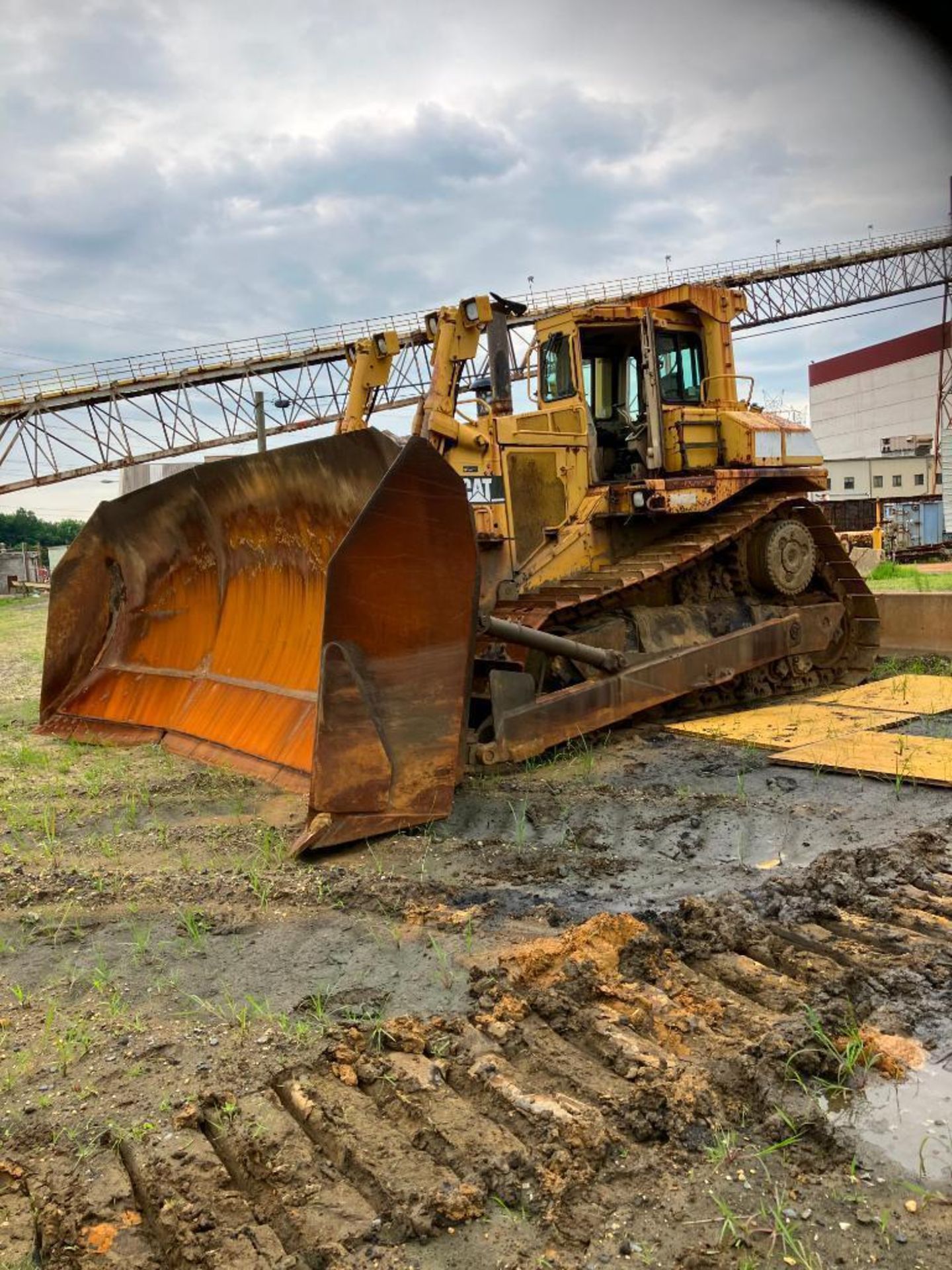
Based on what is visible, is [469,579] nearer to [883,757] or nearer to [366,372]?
[883,757]

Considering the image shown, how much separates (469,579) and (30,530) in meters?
90.9

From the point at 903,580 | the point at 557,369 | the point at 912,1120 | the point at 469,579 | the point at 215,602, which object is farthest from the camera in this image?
the point at 903,580

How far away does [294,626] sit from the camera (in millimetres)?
5961

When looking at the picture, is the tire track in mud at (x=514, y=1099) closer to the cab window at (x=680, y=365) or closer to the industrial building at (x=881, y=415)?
the cab window at (x=680, y=365)

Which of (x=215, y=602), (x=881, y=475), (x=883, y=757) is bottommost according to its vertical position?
(x=883, y=757)

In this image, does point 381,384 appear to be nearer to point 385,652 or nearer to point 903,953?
point 385,652

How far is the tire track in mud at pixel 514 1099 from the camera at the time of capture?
1974 millimetres

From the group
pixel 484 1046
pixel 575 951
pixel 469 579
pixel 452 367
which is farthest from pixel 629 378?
pixel 484 1046

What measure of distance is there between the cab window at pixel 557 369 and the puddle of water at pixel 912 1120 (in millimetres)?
6001

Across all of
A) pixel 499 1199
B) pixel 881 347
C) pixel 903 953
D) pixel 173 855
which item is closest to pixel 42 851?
pixel 173 855

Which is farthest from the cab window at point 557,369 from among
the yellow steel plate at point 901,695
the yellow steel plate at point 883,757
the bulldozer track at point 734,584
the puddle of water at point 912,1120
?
the puddle of water at point 912,1120

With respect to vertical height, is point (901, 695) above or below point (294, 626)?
below

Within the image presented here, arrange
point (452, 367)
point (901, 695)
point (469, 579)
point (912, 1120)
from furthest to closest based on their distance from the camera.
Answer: point (452, 367) → point (901, 695) → point (469, 579) → point (912, 1120)

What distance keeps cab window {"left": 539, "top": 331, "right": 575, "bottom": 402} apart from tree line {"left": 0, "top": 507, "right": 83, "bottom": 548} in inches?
3191
